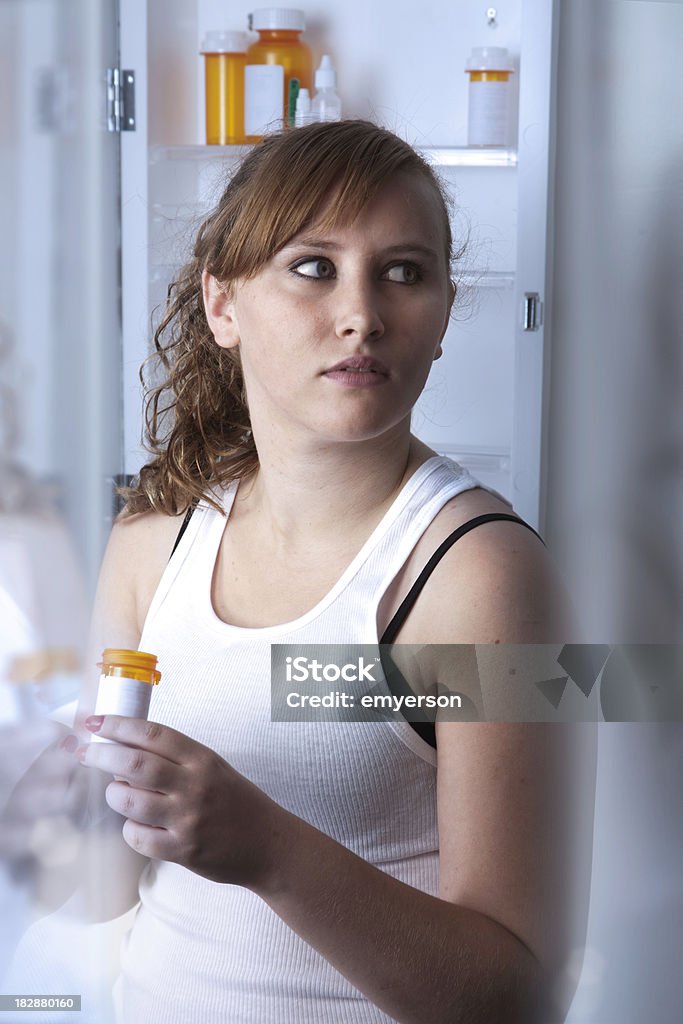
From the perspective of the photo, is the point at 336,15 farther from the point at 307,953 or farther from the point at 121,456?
the point at 307,953

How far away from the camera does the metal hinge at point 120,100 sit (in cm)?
128

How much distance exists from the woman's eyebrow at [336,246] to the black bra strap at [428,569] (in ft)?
0.53

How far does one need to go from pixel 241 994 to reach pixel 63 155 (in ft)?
2.73

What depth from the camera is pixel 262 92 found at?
1268 mm

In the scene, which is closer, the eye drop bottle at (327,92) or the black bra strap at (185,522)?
the black bra strap at (185,522)

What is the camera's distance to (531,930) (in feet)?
1.92

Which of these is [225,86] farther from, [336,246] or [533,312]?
[336,246]

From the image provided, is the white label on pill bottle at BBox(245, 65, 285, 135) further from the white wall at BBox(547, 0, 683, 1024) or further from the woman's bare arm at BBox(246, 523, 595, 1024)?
the woman's bare arm at BBox(246, 523, 595, 1024)

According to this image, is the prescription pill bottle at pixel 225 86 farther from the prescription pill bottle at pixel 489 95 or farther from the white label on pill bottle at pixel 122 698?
the white label on pill bottle at pixel 122 698

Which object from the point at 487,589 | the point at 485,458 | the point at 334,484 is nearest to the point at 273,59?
the point at 485,458

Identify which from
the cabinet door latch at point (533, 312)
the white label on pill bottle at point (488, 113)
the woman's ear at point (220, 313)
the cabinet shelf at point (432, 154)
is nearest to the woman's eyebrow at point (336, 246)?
the woman's ear at point (220, 313)

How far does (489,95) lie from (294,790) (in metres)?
0.84

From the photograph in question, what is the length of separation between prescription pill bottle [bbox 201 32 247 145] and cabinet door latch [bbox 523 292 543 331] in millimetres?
445

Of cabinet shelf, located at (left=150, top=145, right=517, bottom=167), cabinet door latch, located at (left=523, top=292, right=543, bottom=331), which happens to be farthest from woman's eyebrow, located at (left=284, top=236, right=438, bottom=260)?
cabinet shelf, located at (left=150, top=145, right=517, bottom=167)
